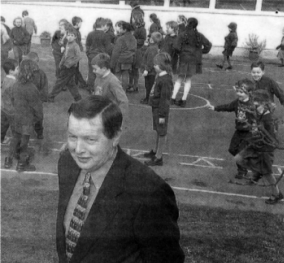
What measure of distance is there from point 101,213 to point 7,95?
3.45m

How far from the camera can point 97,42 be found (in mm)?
7277

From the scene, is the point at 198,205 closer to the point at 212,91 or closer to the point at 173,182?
the point at 173,182

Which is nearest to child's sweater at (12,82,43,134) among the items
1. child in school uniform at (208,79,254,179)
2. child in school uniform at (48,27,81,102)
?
child in school uniform at (208,79,254,179)

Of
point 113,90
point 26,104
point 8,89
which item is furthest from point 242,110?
point 8,89

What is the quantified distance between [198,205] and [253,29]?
20.2 ft

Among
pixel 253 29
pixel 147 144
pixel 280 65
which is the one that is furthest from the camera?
pixel 280 65

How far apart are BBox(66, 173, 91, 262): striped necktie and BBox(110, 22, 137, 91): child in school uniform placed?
17.9 feet

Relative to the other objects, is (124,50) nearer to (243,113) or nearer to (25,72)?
(25,72)

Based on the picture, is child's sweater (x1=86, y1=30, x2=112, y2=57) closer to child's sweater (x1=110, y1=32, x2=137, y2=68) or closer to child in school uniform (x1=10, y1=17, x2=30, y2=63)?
child's sweater (x1=110, y1=32, x2=137, y2=68)

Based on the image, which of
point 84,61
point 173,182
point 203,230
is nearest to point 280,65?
point 84,61

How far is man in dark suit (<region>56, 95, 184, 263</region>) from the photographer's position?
1.50 meters

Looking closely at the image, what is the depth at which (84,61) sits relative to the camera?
11164 mm

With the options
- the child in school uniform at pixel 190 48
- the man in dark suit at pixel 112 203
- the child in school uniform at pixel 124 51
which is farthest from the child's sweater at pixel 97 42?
the man in dark suit at pixel 112 203

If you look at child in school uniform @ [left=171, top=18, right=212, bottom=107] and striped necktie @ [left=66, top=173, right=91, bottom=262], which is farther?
child in school uniform @ [left=171, top=18, right=212, bottom=107]
